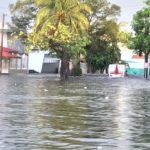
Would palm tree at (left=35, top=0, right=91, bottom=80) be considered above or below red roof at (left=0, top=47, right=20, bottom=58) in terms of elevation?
above

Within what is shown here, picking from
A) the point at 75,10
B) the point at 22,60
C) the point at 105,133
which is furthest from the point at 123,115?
the point at 22,60

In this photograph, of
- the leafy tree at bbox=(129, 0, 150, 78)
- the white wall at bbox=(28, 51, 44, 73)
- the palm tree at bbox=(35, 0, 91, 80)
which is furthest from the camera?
the white wall at bbox=(28, 51, 44, 73)

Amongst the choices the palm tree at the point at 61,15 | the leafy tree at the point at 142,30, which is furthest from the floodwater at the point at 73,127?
the leafy tree at the point at 142,30

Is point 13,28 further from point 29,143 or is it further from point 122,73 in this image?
point 29,143

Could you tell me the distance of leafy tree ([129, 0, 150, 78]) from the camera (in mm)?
71375

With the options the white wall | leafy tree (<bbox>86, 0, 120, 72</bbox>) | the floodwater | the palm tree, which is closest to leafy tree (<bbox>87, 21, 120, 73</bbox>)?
leafy tree (<bbox>86, 0, 120, 72</bbox>)

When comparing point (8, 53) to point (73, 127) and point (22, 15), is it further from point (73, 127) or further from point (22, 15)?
point (73, 127)

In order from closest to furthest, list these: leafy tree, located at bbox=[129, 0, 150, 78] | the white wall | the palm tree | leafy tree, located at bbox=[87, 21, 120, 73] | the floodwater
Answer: the floodwater, the palm tree, leafy tree, located at bbox=[129, 0, 150, 78], leafy tree, located at bbox=[87, 21, 120, 73], the white wall

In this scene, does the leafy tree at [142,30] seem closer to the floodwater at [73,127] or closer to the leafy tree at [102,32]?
the leafy tree at [102,32]

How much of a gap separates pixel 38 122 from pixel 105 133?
243cm

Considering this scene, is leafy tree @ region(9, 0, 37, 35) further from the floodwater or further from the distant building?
the floodwater

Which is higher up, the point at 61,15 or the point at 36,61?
the point at 61,15

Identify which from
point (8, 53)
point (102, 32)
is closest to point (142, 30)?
point (102, 32)

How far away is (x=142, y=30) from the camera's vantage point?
72.9m
